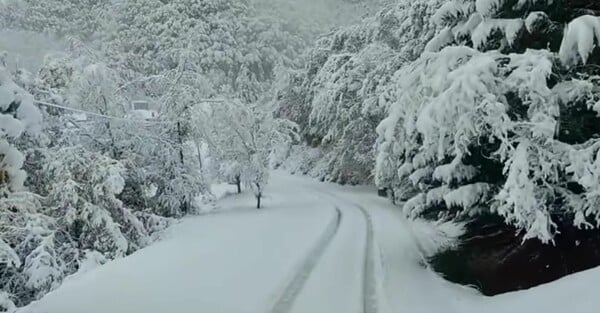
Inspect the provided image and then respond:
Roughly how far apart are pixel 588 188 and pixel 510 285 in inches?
80.9

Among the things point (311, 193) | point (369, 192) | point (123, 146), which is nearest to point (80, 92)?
point (123, 146)

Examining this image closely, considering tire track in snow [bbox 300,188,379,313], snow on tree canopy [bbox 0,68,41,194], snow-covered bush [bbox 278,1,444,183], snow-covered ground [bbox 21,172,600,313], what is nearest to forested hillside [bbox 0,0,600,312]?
snow on tree canopy [bbox 0,68,41,194]

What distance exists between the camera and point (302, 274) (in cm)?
888

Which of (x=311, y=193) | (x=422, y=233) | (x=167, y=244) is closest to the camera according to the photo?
(x=167, y=244)

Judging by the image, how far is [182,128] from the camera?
63.4 feet

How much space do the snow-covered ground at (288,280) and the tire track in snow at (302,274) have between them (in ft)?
0.06

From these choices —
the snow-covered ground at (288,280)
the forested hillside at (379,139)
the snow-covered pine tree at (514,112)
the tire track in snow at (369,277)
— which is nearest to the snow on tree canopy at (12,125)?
the forested hillside at (379,139)

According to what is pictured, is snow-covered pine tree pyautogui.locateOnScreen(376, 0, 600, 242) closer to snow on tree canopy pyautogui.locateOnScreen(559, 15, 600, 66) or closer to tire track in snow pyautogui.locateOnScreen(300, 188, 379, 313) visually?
snow on tree canopy pyautogui.locateOnScreen(559, 15, 600, 66)

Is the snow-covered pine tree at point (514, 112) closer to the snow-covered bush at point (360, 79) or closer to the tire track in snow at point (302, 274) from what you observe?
the tire track in snow at point (302, 274)

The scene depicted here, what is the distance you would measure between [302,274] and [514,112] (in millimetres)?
4298

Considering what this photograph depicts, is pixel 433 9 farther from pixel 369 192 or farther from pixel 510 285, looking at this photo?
pixel 369 192

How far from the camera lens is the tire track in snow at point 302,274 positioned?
703 cm

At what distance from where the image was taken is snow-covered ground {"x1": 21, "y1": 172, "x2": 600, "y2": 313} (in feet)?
22.2

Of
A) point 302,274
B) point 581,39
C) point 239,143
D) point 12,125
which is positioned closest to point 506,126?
point 581,39
